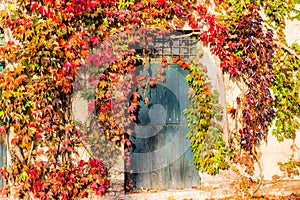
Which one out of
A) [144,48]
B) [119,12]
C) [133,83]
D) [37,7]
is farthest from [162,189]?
[37,7]

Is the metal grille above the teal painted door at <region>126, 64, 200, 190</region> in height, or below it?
above

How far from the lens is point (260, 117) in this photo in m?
7.08

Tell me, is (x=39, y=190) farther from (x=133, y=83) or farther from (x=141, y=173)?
(x=133, y=83)

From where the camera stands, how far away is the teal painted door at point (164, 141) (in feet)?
22.1

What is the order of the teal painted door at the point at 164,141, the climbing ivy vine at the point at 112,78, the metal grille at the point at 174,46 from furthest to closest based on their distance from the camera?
the metal grille at the point at 174,46, the teal painted door at the point at 164,141, the climbing ivy vine at the point at 112,78

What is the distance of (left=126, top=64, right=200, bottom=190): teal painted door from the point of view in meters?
6.75

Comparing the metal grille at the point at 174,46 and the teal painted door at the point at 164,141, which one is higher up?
the metal grille at the point at 174,46

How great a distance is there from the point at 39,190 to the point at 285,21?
4591 mm

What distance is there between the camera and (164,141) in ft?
22.5

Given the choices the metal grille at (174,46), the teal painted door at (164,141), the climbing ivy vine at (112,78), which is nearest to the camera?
the climbing ivy vine at (112,78)

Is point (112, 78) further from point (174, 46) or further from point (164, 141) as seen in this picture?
point (164, 141)

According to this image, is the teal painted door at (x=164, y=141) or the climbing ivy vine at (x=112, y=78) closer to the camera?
the climbing ivy vine at (x=112, y=78)

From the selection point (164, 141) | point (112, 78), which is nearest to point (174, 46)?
point (112, 78)

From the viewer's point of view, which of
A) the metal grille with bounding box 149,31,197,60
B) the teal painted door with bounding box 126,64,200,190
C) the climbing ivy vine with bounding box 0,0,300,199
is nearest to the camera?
the climbing ivy vine with bounding box 0,0,300,199
